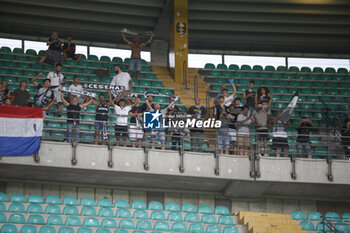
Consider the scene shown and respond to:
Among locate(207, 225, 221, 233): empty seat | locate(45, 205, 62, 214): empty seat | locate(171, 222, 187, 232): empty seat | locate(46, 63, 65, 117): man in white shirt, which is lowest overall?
locate(207, 225, 221, 233): empty seat

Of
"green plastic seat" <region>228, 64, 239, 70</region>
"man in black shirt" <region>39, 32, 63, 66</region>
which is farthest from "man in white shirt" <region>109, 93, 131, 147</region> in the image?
"green plastic seat" <region>228, 64, 239, 70</region>

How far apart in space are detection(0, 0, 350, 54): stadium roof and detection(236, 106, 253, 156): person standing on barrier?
6.86 m

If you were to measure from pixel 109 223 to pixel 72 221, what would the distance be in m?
0.90

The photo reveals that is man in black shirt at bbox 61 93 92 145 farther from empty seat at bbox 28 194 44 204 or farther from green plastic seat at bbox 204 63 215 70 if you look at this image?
green plastic seat at bbox 204 63 215 70

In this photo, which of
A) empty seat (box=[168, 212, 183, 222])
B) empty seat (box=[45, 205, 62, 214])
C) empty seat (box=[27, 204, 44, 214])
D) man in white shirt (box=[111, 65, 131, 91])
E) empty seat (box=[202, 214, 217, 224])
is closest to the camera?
empty seat (box=[27, 204, 44, 214])

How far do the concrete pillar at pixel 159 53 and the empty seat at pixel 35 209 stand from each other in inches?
392

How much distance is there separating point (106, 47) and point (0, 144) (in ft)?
33.2

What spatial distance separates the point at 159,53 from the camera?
2281 cm

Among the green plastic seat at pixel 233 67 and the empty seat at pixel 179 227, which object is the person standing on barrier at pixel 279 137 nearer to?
the empty seat at pixel 179 227

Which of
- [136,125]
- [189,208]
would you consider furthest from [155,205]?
[136,125]

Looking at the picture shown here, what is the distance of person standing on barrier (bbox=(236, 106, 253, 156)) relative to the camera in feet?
50.0

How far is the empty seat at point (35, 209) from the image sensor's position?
13738 mm

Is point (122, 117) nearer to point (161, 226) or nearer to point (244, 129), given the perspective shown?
point (161, 226)

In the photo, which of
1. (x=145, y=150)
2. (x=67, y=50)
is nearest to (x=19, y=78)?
(x=67, y=50)
